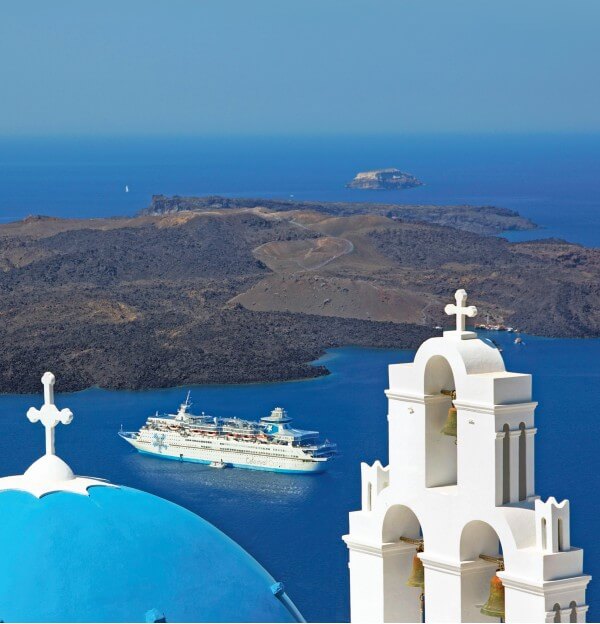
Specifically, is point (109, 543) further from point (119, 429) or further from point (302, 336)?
point (302, 336)

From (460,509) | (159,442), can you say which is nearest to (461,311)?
(460,509)

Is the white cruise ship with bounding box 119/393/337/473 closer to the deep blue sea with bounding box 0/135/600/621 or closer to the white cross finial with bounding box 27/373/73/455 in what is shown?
the deep blue sea with bounding box 0/135/600/621

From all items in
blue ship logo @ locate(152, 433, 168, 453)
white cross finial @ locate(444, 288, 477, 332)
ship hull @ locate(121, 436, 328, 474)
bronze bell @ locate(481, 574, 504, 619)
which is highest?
white cross finial @ locate(444, 288, 477, 332)

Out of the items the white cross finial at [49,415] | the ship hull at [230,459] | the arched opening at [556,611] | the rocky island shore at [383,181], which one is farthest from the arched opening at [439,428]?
the rocky island shore at [383,181]

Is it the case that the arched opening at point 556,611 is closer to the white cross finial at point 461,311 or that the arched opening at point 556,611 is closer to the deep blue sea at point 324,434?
the white cross finial at point 461,311

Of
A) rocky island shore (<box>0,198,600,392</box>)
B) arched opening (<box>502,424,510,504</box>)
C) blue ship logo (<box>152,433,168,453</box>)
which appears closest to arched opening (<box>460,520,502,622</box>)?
arched opening (<box>502,424,510,504</box>)
